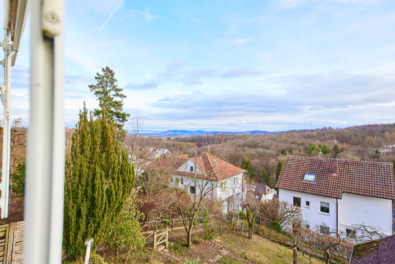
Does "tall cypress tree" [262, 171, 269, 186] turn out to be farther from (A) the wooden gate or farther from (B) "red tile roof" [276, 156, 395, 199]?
(A) the wooden gate

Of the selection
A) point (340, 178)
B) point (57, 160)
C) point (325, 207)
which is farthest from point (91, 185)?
point (340, 178)

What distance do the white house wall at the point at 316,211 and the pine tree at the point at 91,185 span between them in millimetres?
13831

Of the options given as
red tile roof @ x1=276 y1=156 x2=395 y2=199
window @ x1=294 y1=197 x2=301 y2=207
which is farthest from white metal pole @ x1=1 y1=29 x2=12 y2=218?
window @ x1=294 y1=197 x2=301 y2=207

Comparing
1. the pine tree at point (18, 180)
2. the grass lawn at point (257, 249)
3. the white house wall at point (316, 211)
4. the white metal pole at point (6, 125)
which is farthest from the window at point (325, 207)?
the pine tree at point (18, 180)

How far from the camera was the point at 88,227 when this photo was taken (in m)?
4.61

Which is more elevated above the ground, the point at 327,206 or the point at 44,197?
the point at 44,197

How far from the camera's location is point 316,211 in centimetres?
1402

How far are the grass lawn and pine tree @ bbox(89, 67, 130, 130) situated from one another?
11.6 m

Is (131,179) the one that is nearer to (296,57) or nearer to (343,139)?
(296,57)

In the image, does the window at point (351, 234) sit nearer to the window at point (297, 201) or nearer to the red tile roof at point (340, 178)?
the red tile roof at point (340, 178)

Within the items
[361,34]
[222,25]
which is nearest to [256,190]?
[361,34]

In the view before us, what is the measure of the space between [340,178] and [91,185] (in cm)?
1643

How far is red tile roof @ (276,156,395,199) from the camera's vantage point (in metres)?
13.2

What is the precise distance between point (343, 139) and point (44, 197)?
62.0 metres
